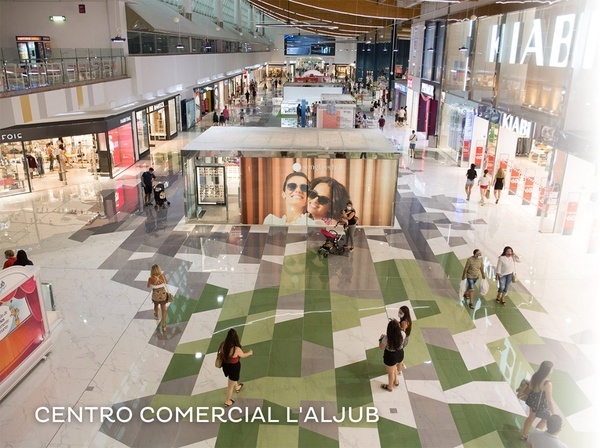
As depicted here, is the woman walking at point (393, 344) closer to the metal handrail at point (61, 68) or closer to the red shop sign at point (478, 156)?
the metal handrail at point (61, 68)

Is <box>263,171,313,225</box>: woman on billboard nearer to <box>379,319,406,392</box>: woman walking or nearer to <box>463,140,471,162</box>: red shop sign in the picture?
<box>379,319,406,392</box>: woman walking

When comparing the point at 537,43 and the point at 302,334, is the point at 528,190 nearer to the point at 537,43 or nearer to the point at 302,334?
the point at 537,43

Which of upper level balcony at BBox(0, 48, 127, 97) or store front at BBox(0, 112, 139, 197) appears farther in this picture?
store front at BBox(0, 112, 139, 197)

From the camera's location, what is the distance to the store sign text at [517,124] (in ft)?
48.1

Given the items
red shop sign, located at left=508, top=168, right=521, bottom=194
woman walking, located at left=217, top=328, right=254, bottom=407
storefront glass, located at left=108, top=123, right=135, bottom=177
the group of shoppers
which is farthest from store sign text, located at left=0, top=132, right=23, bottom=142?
red shop sign, located at left=508, top=168, right=521, bottom=194

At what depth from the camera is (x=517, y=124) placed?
610 inches

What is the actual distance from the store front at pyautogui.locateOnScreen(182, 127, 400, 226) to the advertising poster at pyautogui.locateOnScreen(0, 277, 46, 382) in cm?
648

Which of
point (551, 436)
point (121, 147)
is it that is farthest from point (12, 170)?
point (551, 436)

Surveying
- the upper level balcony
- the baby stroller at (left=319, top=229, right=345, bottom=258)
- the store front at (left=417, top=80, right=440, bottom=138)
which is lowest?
the baby stroller at (left=319, top=229, right=345, bottom=258)

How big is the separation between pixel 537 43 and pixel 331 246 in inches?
348

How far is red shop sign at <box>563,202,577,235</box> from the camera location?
13.6m

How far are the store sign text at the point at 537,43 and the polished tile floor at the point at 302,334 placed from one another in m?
4.67

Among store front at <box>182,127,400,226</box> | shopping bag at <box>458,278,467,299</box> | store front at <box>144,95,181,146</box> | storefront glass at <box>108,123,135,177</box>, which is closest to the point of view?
shopping bag at <box>458,278,467,299</box>

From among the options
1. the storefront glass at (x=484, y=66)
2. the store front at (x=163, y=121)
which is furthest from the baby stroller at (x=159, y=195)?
the storefront glass at (x=484, y=66)
